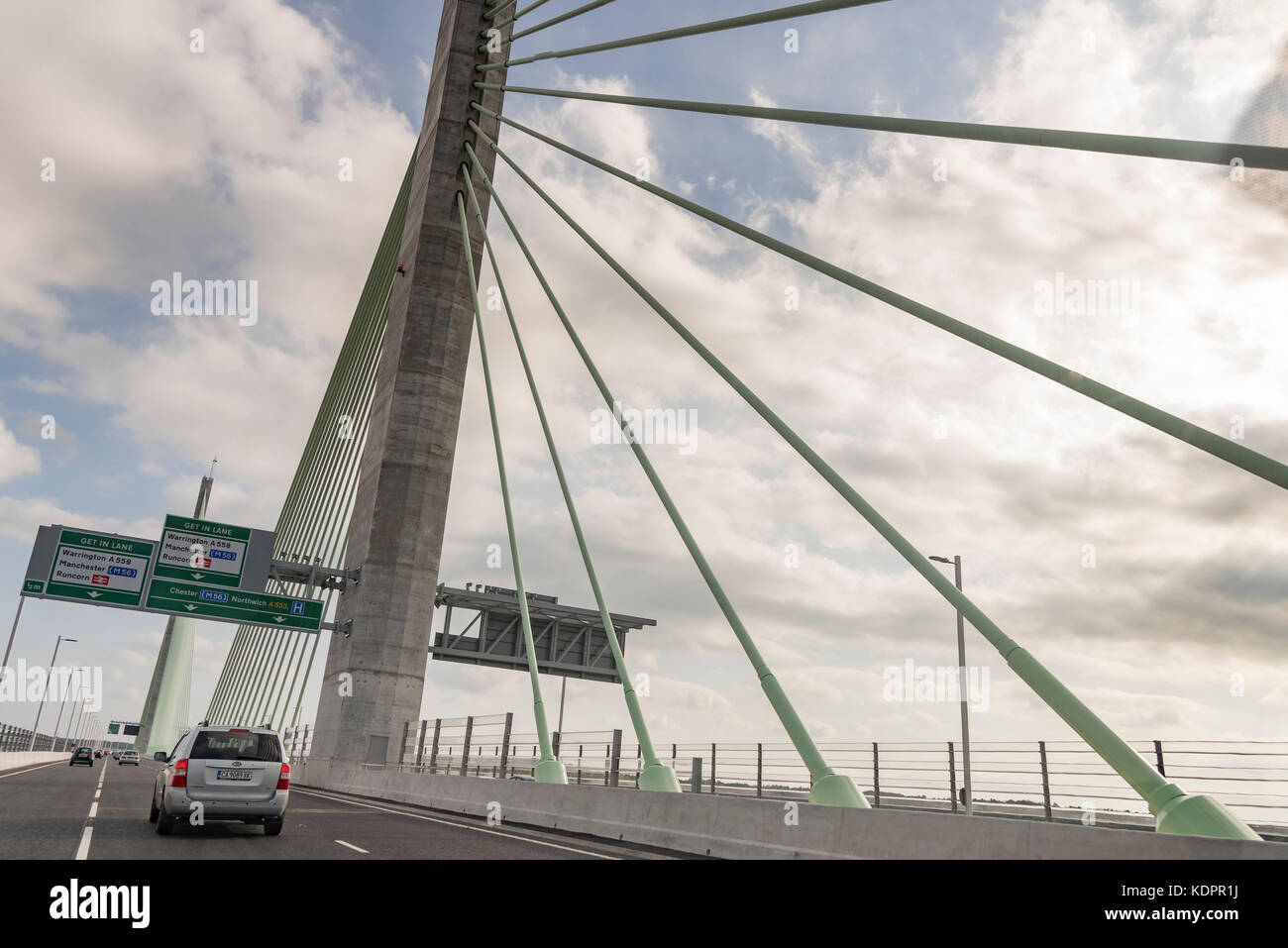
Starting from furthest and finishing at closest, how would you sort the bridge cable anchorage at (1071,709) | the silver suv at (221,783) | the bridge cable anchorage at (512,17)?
the bridge cable anchorage at (512,17) < the silver suv at (221,783) < the bridge cable anchorage at (1071,709)

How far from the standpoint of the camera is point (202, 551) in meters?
31.2

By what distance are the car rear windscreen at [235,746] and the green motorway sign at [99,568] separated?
67.1ft

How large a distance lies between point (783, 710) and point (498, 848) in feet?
11.1

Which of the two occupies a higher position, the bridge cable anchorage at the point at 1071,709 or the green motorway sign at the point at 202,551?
the green motorway sign at the point at 202,551

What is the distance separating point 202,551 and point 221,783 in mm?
21236

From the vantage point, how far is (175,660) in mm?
99000

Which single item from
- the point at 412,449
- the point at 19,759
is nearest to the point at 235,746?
the point at 412,449

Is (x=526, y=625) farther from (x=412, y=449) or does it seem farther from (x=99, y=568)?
(x=99, y=568)

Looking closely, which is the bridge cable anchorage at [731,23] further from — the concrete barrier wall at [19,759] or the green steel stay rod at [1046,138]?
the concrete barrier wall at [19,759]

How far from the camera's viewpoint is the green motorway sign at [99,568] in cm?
2966

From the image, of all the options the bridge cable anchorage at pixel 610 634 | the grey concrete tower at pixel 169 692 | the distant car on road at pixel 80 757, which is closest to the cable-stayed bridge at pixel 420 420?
the bridge cable anchorage at pixel 610 634

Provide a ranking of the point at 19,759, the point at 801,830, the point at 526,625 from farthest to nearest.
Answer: the point at 19,759, the point at 526,625, the point at 801,830

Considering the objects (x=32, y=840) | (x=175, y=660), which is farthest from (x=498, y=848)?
(x=175, y=660)
